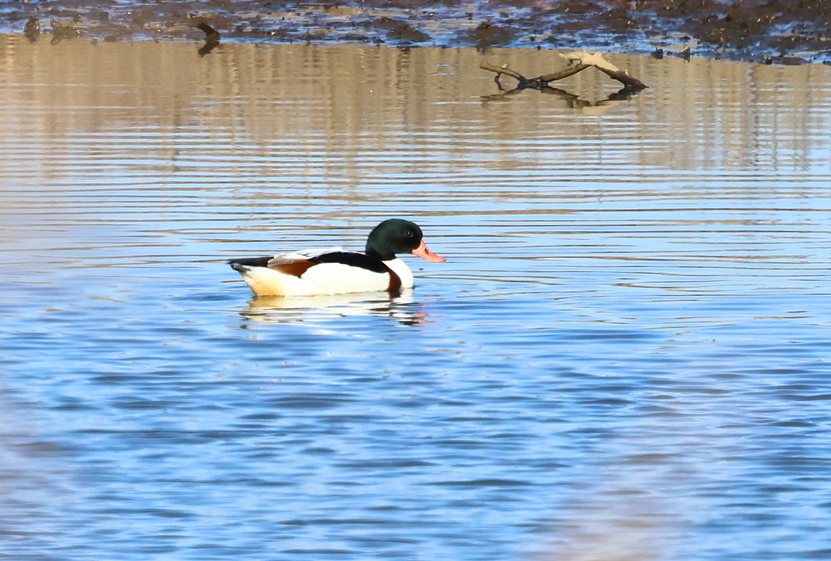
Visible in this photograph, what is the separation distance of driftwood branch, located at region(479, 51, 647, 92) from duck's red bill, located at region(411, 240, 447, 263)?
44.3ft

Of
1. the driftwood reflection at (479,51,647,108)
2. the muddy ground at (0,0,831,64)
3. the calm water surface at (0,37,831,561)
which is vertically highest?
the muddy ground at (0,0,831,64)

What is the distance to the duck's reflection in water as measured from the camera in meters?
12.2

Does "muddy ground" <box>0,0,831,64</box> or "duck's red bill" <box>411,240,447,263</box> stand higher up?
"muddy ground" <box>0,0,831,64</box>

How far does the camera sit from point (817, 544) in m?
7.01

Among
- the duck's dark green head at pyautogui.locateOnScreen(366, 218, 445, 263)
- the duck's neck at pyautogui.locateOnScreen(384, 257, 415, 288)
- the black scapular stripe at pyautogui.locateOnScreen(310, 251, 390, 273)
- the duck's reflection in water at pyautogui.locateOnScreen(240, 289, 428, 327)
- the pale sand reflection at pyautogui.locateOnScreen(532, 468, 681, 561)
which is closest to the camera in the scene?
the pale sand reflection at pyautogui.locateOnScreen(532, 468, 681, 561)

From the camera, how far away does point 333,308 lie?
12.7m

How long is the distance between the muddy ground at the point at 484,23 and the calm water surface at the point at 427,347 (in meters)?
13.8

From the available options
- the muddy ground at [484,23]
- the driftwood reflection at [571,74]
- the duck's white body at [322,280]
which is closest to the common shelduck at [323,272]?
the duck's white body at [322,280]

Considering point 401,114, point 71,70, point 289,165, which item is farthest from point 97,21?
point 289,165

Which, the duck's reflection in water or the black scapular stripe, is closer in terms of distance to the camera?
the duck's reflection in water

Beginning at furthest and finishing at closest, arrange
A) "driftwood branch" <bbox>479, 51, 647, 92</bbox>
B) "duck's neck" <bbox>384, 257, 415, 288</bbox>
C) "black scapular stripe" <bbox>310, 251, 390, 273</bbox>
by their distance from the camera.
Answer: "driftwood branch" <bbox>479, 51, 647, 92</bbox>
"duck's neck" <bbox>384, 257, 415, 288</bbox>
"black scapular stripe" <bbox>310, 251, 390, 273</bbox>

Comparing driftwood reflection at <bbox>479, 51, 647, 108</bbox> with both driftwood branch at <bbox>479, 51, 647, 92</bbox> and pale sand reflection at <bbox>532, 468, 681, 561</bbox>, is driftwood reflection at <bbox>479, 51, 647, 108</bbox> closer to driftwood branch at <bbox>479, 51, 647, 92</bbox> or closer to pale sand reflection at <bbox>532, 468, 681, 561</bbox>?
driftwood branch at <bbox>479, 51, 647, 92</bbox>

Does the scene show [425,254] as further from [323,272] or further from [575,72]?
[575,72]

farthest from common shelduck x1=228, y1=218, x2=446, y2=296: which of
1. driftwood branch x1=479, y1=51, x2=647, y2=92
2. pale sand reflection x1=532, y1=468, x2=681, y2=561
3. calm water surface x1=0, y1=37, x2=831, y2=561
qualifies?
driftwood branch x1=479, y1=51, x2=647, y2=92
